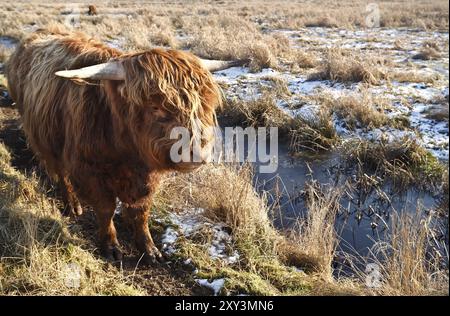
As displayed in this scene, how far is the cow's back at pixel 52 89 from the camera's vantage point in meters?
3.19

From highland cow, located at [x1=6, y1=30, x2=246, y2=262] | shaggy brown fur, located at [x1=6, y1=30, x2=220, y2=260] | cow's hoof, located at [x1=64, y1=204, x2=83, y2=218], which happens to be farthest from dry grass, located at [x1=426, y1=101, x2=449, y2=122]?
cow's hoof, located at [x1=64, y1=204, x2=83, y2=218]

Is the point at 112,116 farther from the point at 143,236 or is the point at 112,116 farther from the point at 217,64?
the point at 143,236

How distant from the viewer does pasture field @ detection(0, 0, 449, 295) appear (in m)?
3.11

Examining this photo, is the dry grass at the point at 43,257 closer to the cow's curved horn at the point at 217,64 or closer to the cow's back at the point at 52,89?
the cow's back at the point at 52,89

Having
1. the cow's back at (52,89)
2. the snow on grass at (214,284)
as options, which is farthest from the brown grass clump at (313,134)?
the cow's back at (52,89)

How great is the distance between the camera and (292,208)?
4.72 meters

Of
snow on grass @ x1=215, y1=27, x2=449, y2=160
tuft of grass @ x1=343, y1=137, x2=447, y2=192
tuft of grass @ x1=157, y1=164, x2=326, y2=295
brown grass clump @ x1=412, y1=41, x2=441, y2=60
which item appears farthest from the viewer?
brown grass clump @ x1=412, y1=41, x2=441, y2=60

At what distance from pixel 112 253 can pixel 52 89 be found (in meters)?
1.49

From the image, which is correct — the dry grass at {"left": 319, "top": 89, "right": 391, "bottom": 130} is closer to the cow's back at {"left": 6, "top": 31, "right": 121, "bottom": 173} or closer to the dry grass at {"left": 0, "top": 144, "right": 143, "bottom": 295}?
the cow's back at {"left": 6, "top": 31, "right": 121, "bottom": 173}

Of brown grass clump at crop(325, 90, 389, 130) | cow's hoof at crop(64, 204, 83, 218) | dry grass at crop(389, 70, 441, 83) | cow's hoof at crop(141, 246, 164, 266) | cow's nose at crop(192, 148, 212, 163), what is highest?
cow's nose at crop(192, 148, 212, 163)

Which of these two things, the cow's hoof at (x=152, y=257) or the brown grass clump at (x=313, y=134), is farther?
the brown grass clump at (x=313, y=134)

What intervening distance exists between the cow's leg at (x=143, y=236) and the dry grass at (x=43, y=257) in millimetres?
313

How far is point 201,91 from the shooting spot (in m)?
2.69
